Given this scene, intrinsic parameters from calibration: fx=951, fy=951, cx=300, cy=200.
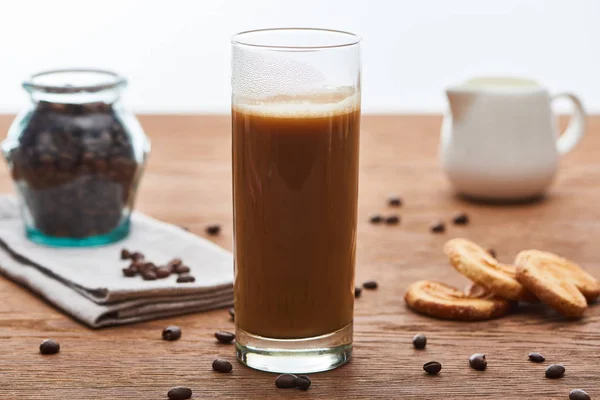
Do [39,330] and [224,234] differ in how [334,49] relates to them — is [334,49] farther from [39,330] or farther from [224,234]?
[224,234]

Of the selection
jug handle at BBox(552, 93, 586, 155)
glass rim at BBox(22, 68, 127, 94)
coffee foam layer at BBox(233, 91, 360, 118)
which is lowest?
jug handle at BBox(552, 93, 586, 155)

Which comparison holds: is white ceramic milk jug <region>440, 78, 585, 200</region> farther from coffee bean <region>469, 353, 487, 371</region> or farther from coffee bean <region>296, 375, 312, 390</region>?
coffee bean <region>296, 375, 312, 390</region>

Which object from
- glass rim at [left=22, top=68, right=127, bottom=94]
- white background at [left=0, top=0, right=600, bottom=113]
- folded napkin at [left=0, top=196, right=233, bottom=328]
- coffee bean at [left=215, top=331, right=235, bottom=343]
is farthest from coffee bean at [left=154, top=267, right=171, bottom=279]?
white background at [left=0, top=0, right=600, bottom=113]

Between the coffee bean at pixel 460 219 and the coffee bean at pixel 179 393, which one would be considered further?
the coffee bean at pixel 460 219

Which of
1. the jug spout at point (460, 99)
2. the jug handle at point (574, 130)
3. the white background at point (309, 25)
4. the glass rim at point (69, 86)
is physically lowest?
the white background at point (309, 25)

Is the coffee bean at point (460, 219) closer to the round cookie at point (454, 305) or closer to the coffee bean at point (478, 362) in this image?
the round cookie at point (454, 305)

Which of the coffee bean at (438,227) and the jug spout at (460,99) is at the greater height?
the jug spout at (460,99)

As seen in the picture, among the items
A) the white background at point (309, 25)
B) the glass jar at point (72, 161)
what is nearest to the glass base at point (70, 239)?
the glass jar at point (72, 161)
